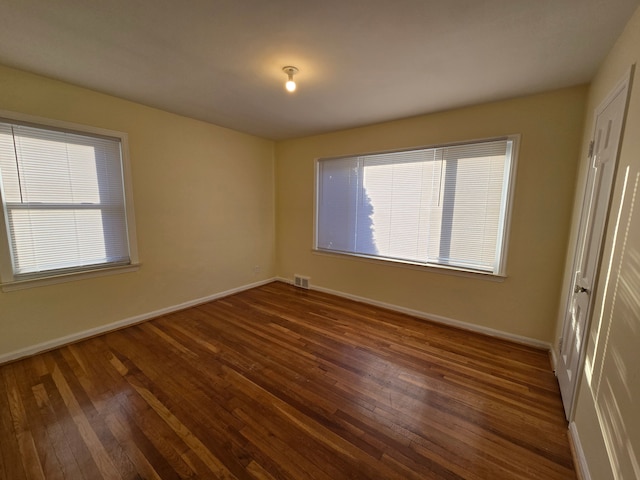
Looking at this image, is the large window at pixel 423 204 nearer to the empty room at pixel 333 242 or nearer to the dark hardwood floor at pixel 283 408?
the empty room at pixel 333 242

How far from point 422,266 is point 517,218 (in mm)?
1113

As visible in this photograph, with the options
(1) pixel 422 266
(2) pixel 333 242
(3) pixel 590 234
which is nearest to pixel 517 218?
(3) pixel 590 234

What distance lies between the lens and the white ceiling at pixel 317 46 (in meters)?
1.43

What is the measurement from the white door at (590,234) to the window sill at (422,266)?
0.76 m

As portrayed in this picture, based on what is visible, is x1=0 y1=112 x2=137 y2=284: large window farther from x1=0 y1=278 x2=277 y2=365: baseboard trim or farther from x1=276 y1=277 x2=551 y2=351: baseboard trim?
x1=276 y1=277 x2=551 y2=351: baseboard trim

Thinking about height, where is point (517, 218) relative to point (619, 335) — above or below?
above

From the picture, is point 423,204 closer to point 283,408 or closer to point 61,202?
point 283,408

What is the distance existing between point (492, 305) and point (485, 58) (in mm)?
2397

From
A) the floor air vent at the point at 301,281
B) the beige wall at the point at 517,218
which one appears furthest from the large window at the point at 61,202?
the beige wall at the point at 517,218

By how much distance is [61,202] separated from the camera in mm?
2492

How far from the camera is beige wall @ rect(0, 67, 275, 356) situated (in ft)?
7.75

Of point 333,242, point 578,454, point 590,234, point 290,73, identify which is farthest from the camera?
point 333,242

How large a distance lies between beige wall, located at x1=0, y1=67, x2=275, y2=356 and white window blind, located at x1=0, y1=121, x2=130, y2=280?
169mm

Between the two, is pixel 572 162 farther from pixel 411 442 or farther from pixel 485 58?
pixel 411 442
